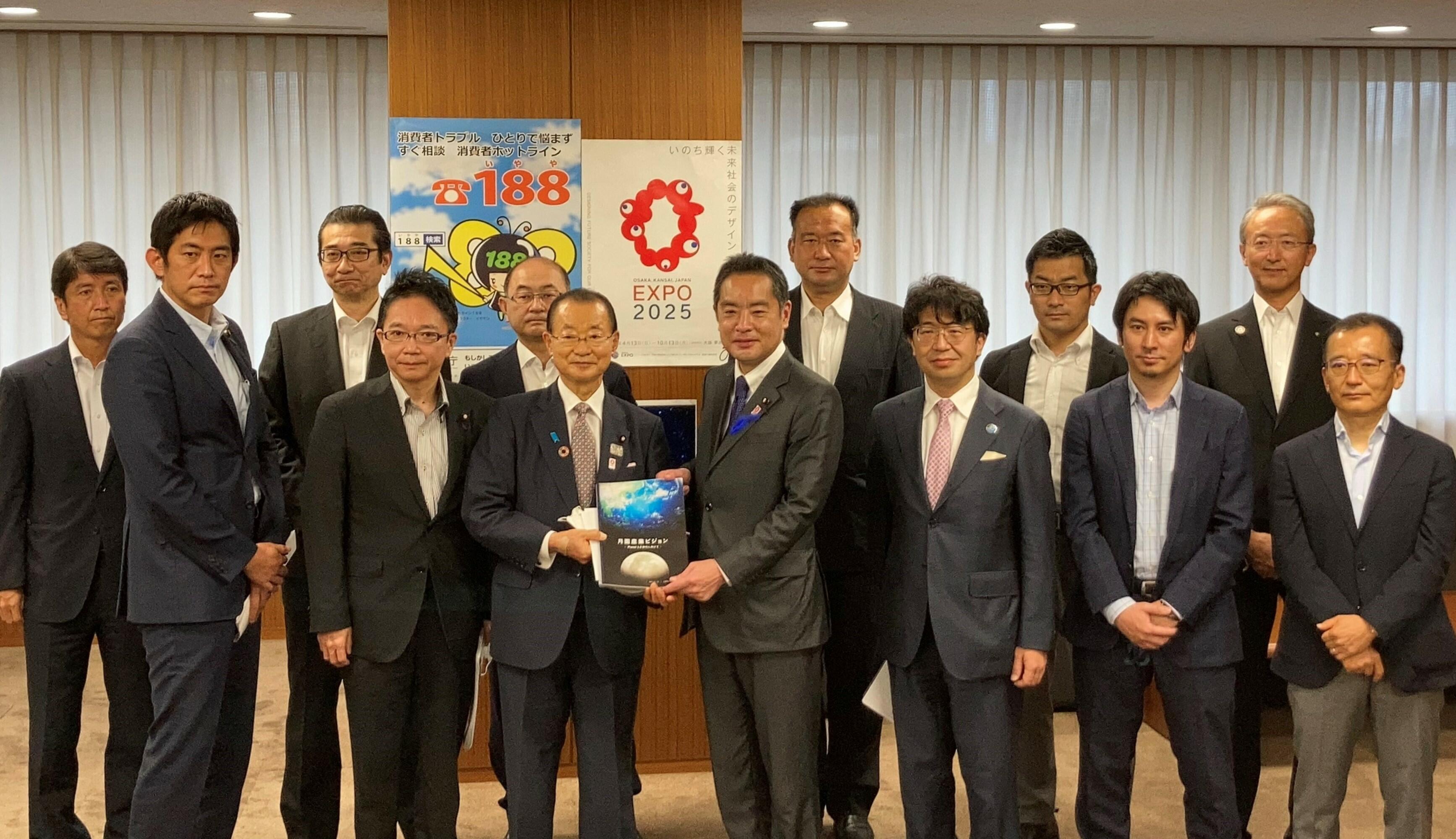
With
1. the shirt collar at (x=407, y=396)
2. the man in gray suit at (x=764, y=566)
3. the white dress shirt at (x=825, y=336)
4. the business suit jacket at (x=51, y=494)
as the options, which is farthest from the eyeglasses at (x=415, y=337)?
the white dress shirt at (x=825, y=336)

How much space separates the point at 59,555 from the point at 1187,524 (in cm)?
300

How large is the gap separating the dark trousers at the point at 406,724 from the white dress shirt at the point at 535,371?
0.80m

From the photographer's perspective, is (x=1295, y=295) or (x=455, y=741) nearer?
(x=455, y=741)

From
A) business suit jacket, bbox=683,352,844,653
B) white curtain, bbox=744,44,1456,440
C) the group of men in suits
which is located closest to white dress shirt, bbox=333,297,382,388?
the group of men in suits

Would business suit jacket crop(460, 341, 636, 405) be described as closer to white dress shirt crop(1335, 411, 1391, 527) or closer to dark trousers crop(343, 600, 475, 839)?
dark trousers crop(343, 600, 475, 839)

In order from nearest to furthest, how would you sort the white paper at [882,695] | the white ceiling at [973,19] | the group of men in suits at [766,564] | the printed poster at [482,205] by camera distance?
the group of men in suits at [766,564], the white paper at [882,695], the printed poster at [482,205], the white ceiling at [973,19]

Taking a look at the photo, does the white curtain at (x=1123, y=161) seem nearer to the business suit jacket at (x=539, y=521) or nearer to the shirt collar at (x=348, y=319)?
the shirt collar at (x=348, y=319)

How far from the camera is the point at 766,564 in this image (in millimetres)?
3232

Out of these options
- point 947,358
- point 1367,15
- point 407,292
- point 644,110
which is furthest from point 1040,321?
point 1367,15

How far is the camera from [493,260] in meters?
4.41

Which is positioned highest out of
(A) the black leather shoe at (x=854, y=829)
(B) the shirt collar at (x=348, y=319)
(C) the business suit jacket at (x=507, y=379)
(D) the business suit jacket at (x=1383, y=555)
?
(B) the shirt collar at (x=348, y=319)

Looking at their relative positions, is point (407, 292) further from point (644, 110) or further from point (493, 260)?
point (644, 110)

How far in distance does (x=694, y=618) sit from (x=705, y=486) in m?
0.37

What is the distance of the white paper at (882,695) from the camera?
3396 millimetres
